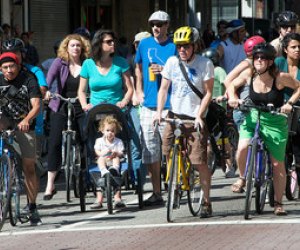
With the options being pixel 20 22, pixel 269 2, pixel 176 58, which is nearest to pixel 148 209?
pixel 176 58

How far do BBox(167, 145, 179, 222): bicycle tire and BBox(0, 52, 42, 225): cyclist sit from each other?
4.45 ft

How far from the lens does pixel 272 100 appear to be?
12609 millimetres

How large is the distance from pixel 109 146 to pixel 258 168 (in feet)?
6.37

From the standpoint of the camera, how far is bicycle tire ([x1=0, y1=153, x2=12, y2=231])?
39.4ft

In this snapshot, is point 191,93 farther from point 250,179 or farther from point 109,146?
point 109,146

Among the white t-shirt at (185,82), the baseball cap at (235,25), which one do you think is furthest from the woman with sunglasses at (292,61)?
the baseball cap at (235,25)

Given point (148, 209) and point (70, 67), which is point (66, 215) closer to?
point (148, 209)

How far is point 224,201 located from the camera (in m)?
14.3

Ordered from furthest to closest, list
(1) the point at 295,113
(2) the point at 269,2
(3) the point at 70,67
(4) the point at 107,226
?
1. (2) the point at 269,2
2. (3) the point at 70,67
3. (1) the point at 295,113
4. (4) the point at 107,226

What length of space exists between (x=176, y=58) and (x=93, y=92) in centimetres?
161

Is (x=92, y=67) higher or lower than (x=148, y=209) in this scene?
higher

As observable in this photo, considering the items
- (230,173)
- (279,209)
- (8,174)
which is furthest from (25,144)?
(230,173)

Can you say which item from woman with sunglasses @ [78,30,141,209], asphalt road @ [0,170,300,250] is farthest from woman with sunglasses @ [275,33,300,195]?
woman with sunglasses @ [78,30,141,209]

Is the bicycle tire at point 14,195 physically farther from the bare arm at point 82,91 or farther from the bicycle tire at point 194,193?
the bare arm at point 82,91
